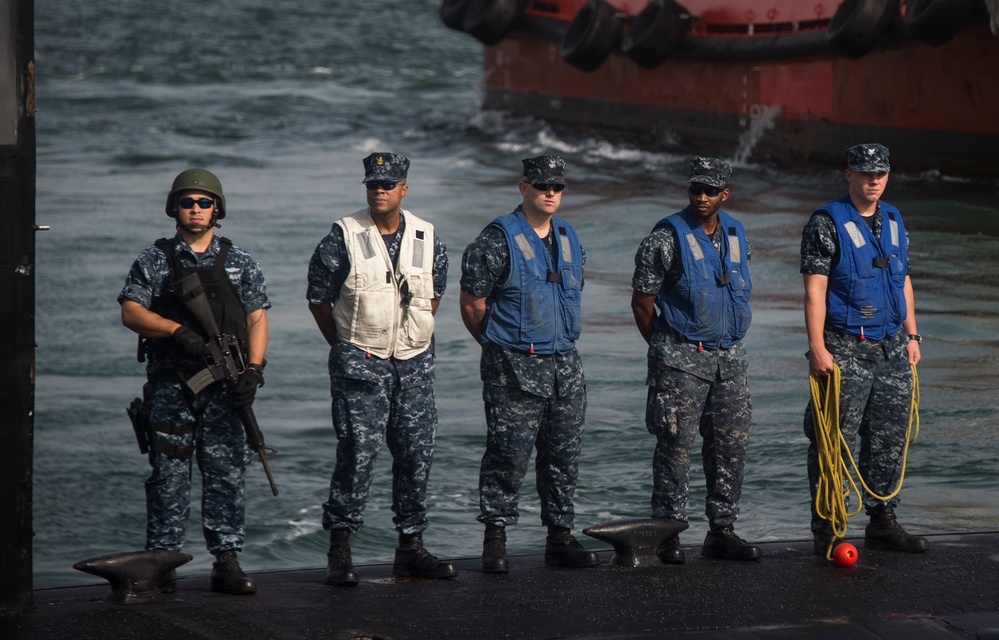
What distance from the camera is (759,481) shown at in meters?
8.84

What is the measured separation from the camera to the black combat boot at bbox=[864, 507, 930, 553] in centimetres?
598

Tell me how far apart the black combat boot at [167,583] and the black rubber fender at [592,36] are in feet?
59.2

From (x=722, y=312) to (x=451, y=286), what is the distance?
9.40 metres

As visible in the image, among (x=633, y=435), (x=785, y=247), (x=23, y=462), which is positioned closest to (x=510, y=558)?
(x=23, y=462)

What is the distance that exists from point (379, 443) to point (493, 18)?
2009 cm

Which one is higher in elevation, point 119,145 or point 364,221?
point 119,145

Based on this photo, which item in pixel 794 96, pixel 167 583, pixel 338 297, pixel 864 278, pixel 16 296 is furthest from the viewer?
pixel 794 96

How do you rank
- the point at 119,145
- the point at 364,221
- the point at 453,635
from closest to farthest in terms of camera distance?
the point at 453,635
the point at 364,221
the point at 119,145

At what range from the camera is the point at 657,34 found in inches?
820

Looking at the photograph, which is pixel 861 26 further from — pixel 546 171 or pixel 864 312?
pixel 546 171

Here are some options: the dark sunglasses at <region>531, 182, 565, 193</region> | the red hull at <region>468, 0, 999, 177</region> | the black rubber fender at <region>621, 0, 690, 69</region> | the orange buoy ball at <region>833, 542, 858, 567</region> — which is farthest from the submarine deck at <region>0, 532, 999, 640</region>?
the black rubber fender at <region>621, 0, 690, 69</region>

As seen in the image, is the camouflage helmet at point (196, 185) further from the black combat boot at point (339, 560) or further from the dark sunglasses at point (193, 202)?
the black combat boot at point (339, 560)

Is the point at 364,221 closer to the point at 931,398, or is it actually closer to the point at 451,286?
the point at 931,398

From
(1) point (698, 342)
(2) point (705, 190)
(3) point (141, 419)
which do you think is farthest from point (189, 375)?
(2) point (705, 190)
